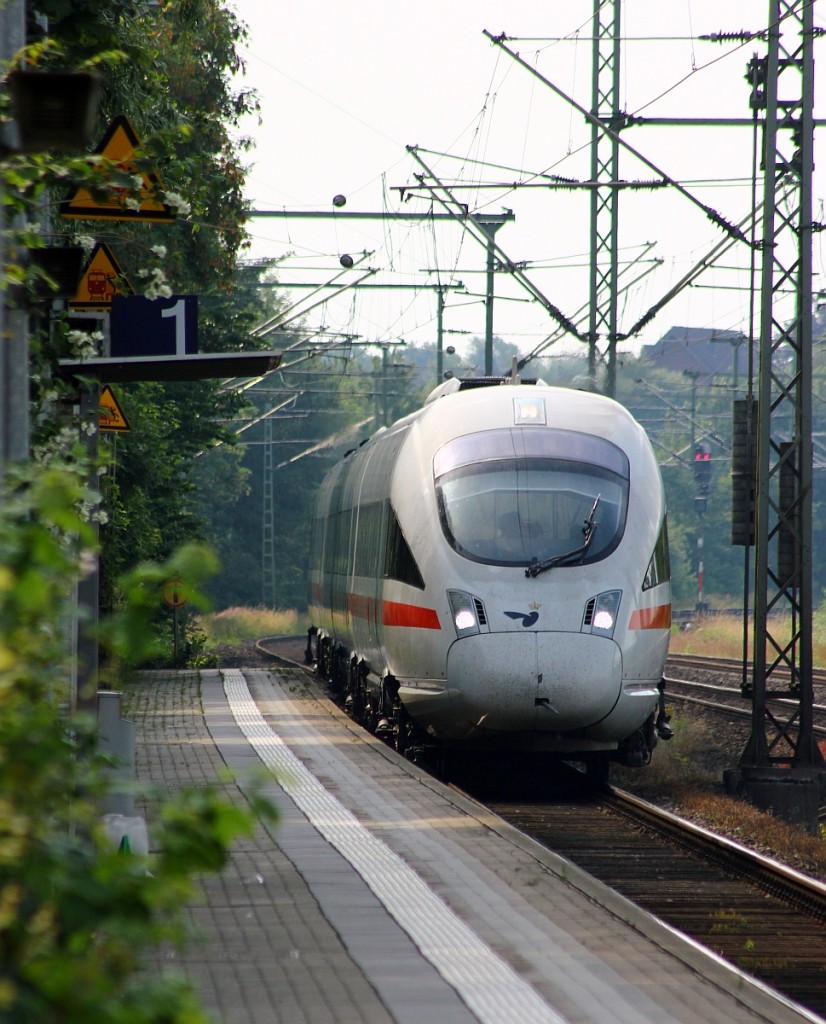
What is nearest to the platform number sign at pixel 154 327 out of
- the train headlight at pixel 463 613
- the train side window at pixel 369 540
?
the train headlight at pixel 463 613

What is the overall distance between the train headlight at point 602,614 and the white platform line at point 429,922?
87.5 inches

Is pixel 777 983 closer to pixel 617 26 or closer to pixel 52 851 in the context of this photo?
pixel 52 851

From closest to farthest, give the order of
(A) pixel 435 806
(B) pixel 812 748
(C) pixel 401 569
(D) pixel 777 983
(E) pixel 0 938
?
(E) pixel 0 938 < (D) pixel 777 983 < (A) pixel 435 806 < (C) pixel 401 569 < (B) pixel 812 748

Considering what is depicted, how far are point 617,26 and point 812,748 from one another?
13.1m

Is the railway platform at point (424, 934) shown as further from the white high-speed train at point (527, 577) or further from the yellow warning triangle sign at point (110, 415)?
the yellow warning triangle sign at point (110, 415)

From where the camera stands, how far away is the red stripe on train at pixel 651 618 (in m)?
11.5

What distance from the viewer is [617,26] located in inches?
920

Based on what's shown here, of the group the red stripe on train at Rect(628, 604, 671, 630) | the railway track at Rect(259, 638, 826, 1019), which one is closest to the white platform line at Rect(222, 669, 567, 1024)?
the railway track at Rect(259, 638, 826, 1019)

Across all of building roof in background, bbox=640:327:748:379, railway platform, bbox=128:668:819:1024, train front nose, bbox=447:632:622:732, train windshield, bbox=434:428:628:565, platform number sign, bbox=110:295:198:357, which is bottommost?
railway platform, bbox=128:668:819:1024

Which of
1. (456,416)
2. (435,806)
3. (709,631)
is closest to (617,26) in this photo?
(456,416)

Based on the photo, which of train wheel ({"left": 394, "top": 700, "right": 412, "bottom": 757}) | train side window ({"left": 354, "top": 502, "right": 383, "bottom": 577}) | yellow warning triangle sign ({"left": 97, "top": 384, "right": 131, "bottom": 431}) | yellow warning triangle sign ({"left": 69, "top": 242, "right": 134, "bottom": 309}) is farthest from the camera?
train side window ({"left": 354, "top": 502, "right": 383, "bottom": 577})

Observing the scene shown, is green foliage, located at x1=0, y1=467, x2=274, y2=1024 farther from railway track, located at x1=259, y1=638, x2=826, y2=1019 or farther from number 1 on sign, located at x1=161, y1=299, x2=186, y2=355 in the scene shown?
number 1 on sign, located at x1=161, y1=299, x2=186, y2=355

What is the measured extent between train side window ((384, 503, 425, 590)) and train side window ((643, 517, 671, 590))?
1.73m

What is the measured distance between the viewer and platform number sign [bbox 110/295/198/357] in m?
7.64
